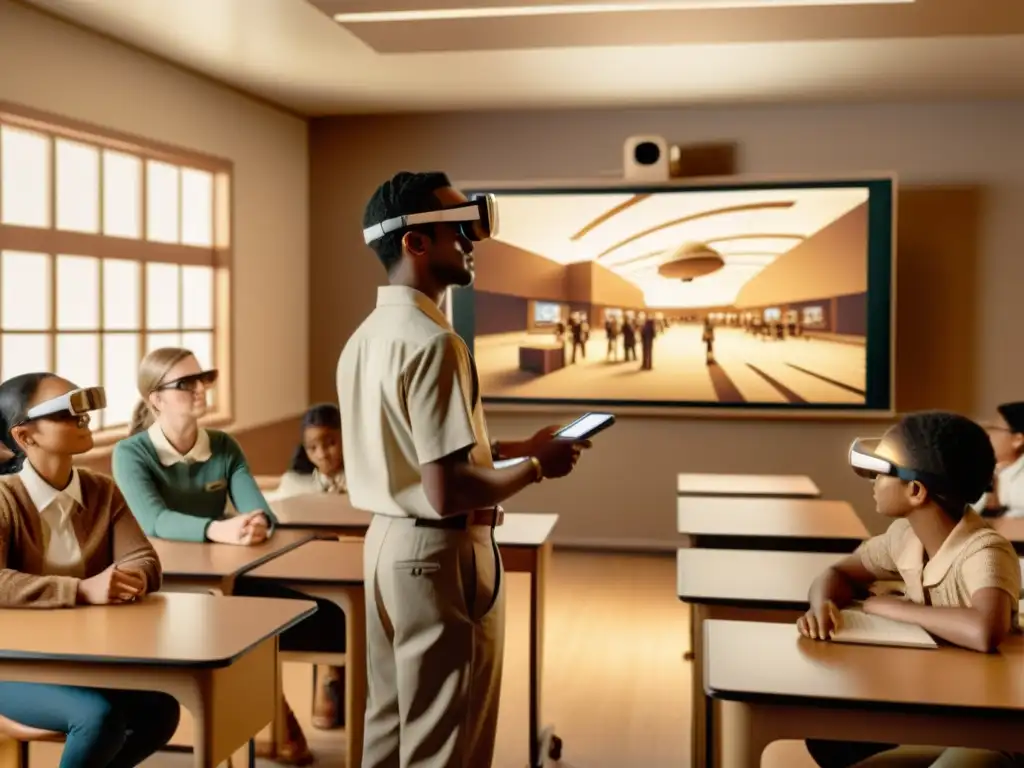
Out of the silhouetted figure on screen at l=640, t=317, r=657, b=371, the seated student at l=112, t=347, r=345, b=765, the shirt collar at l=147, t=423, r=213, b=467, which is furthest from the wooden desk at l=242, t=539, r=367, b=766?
the silhouetted figure on screen at l=640, t=317, r=657, b=371

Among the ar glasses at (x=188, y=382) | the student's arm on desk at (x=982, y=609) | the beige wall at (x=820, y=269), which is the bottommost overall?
the student's arm on desk at (x=982, y=609)

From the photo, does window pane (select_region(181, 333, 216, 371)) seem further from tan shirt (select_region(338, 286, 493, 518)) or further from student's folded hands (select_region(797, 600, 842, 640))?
student's folded hands (select_region(797, 600, 842, 640))

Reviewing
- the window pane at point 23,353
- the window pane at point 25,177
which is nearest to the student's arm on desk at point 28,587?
the window pane at point 23,353

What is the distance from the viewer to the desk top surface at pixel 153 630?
2.12m

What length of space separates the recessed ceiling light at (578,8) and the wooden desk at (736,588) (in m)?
2.21

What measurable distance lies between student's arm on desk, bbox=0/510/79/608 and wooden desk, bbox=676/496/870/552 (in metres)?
1.94

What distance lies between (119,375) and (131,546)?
9.60ft

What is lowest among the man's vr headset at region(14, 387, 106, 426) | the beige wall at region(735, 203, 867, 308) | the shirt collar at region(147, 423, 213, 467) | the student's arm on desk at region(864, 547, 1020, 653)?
the student's arm on desk at region(864, 547, 1020, 653)

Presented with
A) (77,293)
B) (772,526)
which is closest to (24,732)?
(772,526)

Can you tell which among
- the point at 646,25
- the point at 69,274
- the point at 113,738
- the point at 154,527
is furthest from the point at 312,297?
the point at 113,738

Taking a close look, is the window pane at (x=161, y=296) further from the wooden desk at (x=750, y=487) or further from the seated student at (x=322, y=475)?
the wooden desk at (x=750, y=487)

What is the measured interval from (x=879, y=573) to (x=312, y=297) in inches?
209

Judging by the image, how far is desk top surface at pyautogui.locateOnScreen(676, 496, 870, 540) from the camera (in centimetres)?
365

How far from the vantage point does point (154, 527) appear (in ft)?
10.8
